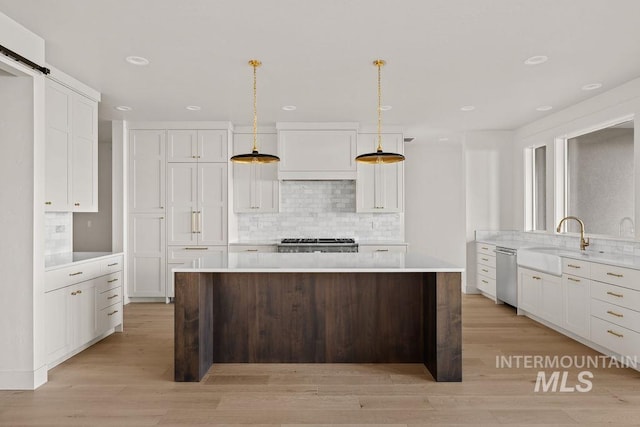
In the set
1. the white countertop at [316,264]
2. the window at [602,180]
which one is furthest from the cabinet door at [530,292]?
the white countertop at [316,264]

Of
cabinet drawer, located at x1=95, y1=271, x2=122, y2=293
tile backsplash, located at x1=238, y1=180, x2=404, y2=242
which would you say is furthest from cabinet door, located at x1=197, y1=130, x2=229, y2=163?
cabinet drawer, located at x1=95, y1=271, x2=122, y2=293

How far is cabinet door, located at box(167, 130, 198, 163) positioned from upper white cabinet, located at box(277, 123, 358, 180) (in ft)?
3.95

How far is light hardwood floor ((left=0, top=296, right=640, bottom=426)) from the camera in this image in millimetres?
2559

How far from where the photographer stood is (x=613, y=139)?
14.9 feet

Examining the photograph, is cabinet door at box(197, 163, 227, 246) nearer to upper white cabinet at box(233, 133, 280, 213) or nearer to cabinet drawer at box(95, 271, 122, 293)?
upper white cabinet at box(233, 133, 280, 213)

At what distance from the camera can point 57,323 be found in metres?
3.44

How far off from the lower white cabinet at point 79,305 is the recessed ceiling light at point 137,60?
185cm

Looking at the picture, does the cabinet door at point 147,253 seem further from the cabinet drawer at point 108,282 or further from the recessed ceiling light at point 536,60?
the recessed ceiling light at point 536,60

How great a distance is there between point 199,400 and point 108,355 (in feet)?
4.71

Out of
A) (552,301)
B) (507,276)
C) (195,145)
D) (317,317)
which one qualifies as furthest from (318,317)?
(195,145)

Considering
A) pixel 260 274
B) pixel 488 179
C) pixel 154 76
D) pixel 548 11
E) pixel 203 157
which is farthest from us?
pixel 488 179

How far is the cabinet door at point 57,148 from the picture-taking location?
3711 mm

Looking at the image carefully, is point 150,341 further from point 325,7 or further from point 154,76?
point 325,7

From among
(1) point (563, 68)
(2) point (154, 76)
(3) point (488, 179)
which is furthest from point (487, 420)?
(3) point (488, 179)
